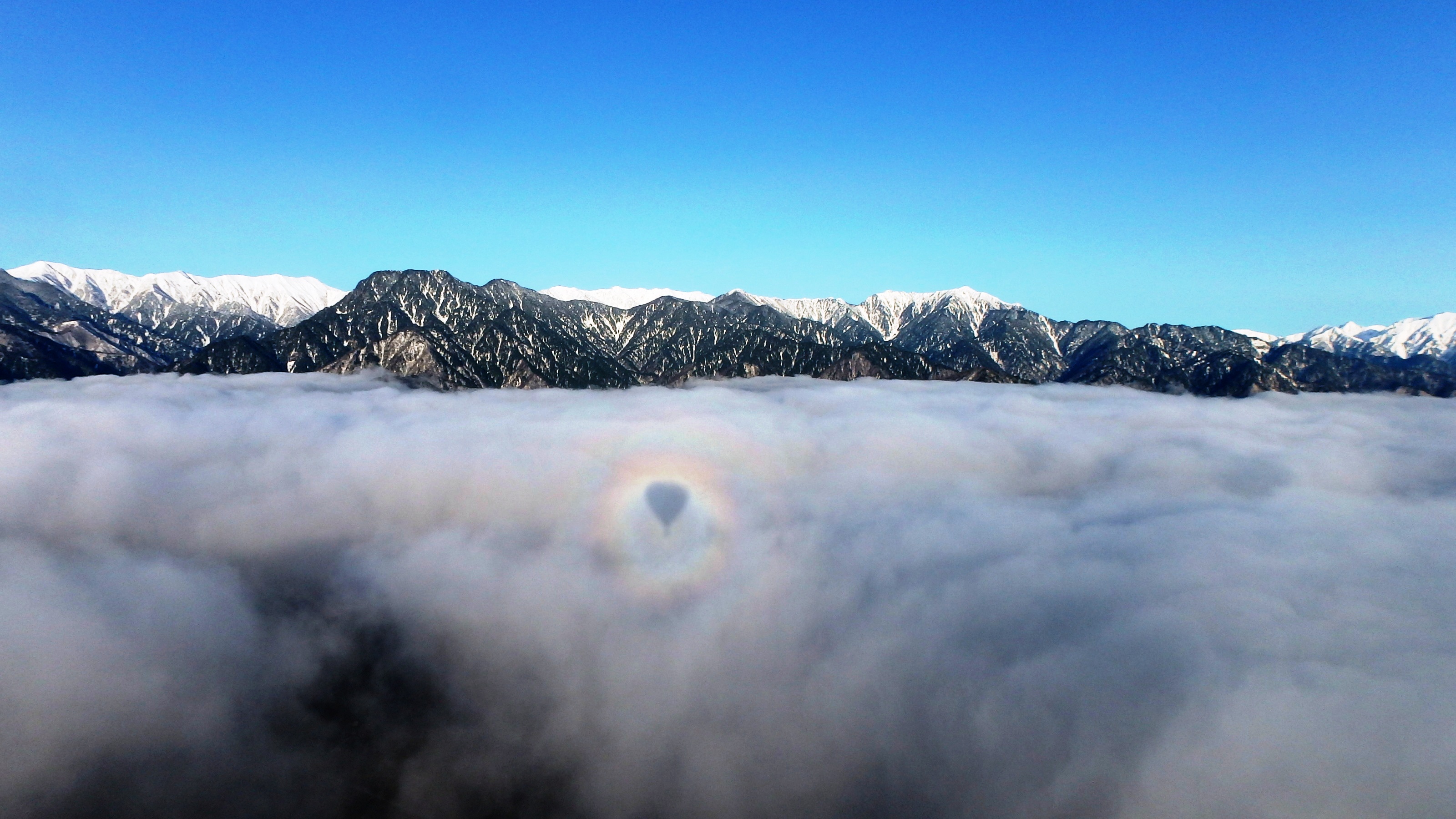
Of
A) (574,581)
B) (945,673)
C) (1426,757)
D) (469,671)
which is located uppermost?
A: (1426,757)

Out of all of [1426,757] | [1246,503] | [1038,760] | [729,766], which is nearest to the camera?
[1426,757]

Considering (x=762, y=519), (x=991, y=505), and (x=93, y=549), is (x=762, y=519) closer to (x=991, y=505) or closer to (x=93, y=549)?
(x=991, y=505)

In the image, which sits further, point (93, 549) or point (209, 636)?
point (93, 549)

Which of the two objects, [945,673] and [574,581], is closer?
[945,673]

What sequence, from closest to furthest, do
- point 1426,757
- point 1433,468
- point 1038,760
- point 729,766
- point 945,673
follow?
point 1426,757, point 1038,760, point 945,673, point 729,766, point 1433,468

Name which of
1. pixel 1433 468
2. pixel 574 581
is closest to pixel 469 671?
pixel 574 581

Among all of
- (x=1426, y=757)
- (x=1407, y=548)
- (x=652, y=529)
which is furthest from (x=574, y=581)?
(x=1407, y=548)

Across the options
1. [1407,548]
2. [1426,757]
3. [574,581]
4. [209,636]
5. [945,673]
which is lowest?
[209,636]

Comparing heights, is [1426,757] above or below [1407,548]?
below

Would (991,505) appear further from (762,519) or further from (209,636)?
(209,636)
